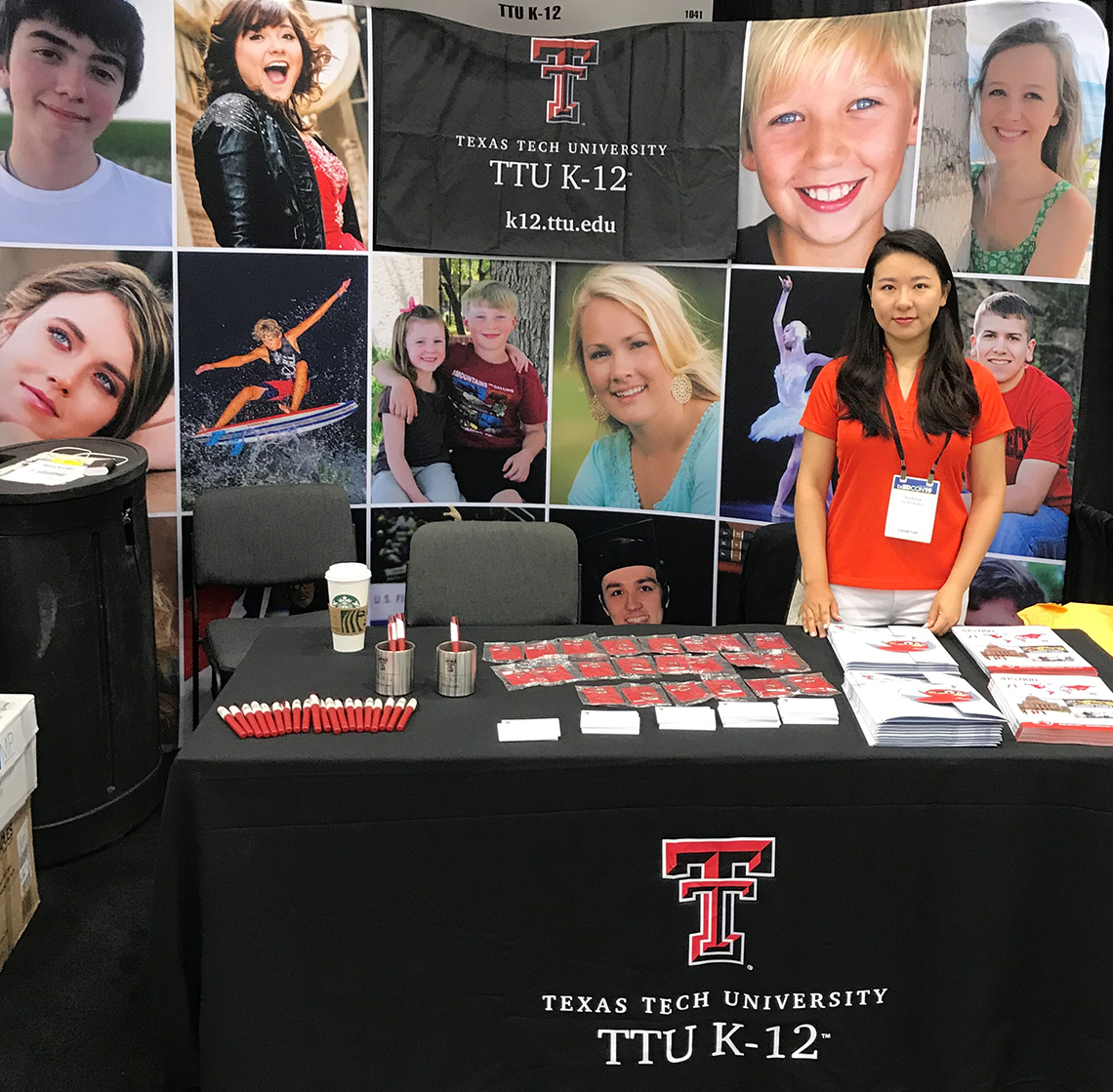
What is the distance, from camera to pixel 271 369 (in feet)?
13.3

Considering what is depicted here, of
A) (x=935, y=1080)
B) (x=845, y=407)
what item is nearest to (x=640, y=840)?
(x=935, y=1080)

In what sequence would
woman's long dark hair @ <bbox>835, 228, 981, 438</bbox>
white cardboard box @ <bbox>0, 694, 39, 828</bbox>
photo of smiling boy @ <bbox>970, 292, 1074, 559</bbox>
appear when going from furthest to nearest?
A: photo of smiling boy @ <bbox>970, 292, 1074, 559</bbox>
white cardboard box @ <bbox>0, 694, 39, 828</bbox>
woman's long dark hair @ <bbox>835, 228, 981, 438</bbox>

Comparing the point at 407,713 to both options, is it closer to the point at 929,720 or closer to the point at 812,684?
the point at 812,684

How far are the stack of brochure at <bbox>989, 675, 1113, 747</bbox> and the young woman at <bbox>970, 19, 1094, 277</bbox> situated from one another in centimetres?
196

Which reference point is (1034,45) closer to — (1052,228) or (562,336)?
(1052,228)

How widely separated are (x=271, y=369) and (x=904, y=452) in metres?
2.21

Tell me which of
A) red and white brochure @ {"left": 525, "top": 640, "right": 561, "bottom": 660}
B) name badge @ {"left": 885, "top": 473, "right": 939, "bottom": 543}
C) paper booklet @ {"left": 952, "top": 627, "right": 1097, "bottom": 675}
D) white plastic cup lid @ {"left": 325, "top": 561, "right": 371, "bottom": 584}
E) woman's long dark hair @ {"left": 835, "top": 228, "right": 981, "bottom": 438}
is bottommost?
red and white brochure @ {"left": 525, "top": 640, "right": 561, "bottom": 660}

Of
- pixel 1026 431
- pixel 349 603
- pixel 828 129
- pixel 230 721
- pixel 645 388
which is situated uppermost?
pixel 828 129

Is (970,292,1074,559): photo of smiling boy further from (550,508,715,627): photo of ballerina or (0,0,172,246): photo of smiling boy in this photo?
(0,0,172,246): photo of smiling boy

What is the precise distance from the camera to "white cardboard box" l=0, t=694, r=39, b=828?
111 inches

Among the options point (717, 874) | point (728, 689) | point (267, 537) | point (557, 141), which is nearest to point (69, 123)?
point (267, 537)

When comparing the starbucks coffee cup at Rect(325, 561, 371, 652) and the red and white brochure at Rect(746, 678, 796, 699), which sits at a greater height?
the starbucks coffee cup at Rect(325, 561, 371, 652)

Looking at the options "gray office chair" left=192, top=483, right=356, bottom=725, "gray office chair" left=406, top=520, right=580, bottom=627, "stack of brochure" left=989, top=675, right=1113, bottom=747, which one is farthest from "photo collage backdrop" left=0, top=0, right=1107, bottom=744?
"stack of brochure" left=989, top=675, right=1113, bottom=747

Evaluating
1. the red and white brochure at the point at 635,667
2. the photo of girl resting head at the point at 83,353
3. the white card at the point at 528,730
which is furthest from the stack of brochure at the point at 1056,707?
the photo of girl resting head at the point at 83,353
